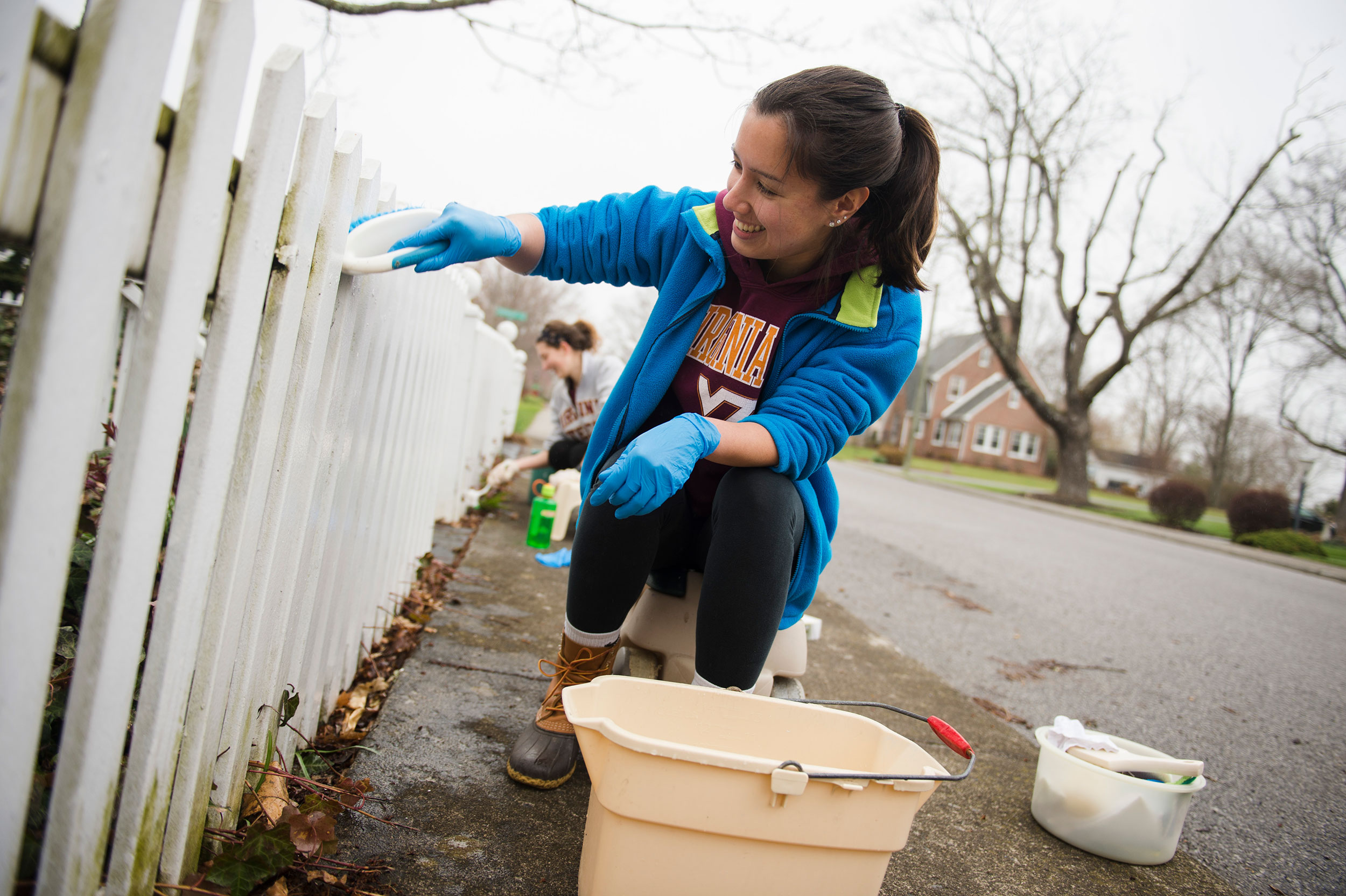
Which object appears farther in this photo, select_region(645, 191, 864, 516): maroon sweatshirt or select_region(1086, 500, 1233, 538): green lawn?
select_region(1086, 500, 1233, 538): green lawn

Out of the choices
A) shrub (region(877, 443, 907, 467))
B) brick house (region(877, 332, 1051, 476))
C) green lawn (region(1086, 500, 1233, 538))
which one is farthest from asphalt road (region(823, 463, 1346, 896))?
brick house (region(877, 332, 1051, 476))

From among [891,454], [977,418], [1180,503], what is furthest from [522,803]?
[977,418]

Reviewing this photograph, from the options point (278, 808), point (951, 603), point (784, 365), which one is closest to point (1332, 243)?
point (951, 603)

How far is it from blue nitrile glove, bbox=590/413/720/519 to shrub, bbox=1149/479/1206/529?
64.4 feet

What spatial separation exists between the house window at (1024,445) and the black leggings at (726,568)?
4526cm

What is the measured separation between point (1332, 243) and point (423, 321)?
23278mm

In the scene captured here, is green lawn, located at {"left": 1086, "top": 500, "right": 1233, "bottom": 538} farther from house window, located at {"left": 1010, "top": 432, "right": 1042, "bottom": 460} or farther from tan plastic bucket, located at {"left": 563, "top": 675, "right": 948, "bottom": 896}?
house window, located at {"left": 1010, "top": 432, "right": 1042, "bottom": 460}

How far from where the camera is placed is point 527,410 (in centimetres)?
1781

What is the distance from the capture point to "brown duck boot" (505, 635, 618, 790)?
4.94ft

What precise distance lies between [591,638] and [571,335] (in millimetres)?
3673

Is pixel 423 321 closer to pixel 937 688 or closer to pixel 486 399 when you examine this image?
pixel 937 688

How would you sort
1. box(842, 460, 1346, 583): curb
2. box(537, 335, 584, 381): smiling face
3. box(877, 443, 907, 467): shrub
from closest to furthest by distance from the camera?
box(537, 335, 584, 381): smiling face
box(842, 460, 1346, 583): curb
box(877, 443, 907, 467): shrub

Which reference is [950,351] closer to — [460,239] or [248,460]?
[460,239]

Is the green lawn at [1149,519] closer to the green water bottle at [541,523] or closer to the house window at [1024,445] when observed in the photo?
the green water bottle at [541,523]
